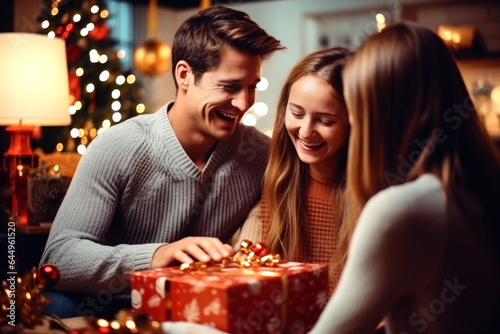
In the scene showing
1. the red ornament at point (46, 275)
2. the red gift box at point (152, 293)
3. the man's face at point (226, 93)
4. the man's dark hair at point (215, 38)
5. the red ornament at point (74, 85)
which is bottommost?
the red ornament at point (46, 275)

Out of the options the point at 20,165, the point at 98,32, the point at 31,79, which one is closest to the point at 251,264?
the point at 20,165

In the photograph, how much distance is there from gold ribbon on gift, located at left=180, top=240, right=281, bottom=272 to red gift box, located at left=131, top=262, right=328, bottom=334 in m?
0.02

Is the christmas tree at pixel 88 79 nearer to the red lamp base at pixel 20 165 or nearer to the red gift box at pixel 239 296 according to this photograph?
the red lamp base at pixel 20 165

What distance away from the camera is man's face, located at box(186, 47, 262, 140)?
1.94 meters

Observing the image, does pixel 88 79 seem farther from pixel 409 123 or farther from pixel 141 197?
pixel 409 123

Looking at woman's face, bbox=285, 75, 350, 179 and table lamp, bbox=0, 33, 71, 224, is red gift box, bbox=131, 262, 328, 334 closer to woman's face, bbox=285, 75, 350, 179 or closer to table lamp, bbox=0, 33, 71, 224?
woman's face, bbox=285, 75, 350, 179

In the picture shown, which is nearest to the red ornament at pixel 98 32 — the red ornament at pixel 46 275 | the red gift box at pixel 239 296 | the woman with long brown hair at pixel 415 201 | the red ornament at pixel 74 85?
the red ornament at pixel 74 85

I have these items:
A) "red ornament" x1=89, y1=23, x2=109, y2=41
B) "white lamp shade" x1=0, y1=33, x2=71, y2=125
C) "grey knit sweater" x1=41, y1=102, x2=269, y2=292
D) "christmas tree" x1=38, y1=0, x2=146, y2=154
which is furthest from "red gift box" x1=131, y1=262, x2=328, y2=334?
"red ornament" x1=89, y1=23, x2=109, y2=41

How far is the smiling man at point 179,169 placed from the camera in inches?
69.9

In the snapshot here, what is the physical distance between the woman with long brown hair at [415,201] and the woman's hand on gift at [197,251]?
381 mm

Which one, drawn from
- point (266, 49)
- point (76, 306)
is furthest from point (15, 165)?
point (266, 49)

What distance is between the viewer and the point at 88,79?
416 cm

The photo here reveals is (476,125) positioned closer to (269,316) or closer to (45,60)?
(269,316)

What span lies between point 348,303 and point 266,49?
3.58 ft
